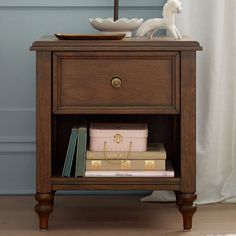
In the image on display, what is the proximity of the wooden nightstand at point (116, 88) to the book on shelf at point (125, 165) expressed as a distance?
0.12 feet

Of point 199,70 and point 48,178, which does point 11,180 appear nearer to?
point 48,178

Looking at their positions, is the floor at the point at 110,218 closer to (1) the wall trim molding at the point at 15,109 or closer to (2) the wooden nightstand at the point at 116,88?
(2) the wooden nightstand at the point at 116,88

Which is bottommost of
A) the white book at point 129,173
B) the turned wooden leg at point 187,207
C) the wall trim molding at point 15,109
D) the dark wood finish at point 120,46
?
the turned wooden leg at point 187,207

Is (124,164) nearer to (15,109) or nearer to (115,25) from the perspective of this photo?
(115,25)

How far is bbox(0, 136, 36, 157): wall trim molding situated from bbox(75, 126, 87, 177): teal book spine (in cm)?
49

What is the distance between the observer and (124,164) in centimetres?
225

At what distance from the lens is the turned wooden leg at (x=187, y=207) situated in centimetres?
224

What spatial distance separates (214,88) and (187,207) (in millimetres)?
488

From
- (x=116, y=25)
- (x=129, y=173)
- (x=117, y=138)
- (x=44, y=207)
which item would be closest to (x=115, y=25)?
(x=116, y=25)

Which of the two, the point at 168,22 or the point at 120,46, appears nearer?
the point at 120,46

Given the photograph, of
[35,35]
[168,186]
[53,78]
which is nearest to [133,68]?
[53,78]

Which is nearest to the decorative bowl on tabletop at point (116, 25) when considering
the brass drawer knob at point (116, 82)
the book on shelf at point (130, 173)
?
the brass drawer knob at point (116, 82)

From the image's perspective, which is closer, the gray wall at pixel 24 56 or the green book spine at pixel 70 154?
the green book spine at pixel 70 154

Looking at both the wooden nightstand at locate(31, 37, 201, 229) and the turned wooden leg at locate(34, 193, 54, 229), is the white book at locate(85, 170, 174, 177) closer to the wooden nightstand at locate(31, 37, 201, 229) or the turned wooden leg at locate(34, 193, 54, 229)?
the wooden nightstand at locate(31, 37, 201, 229)
